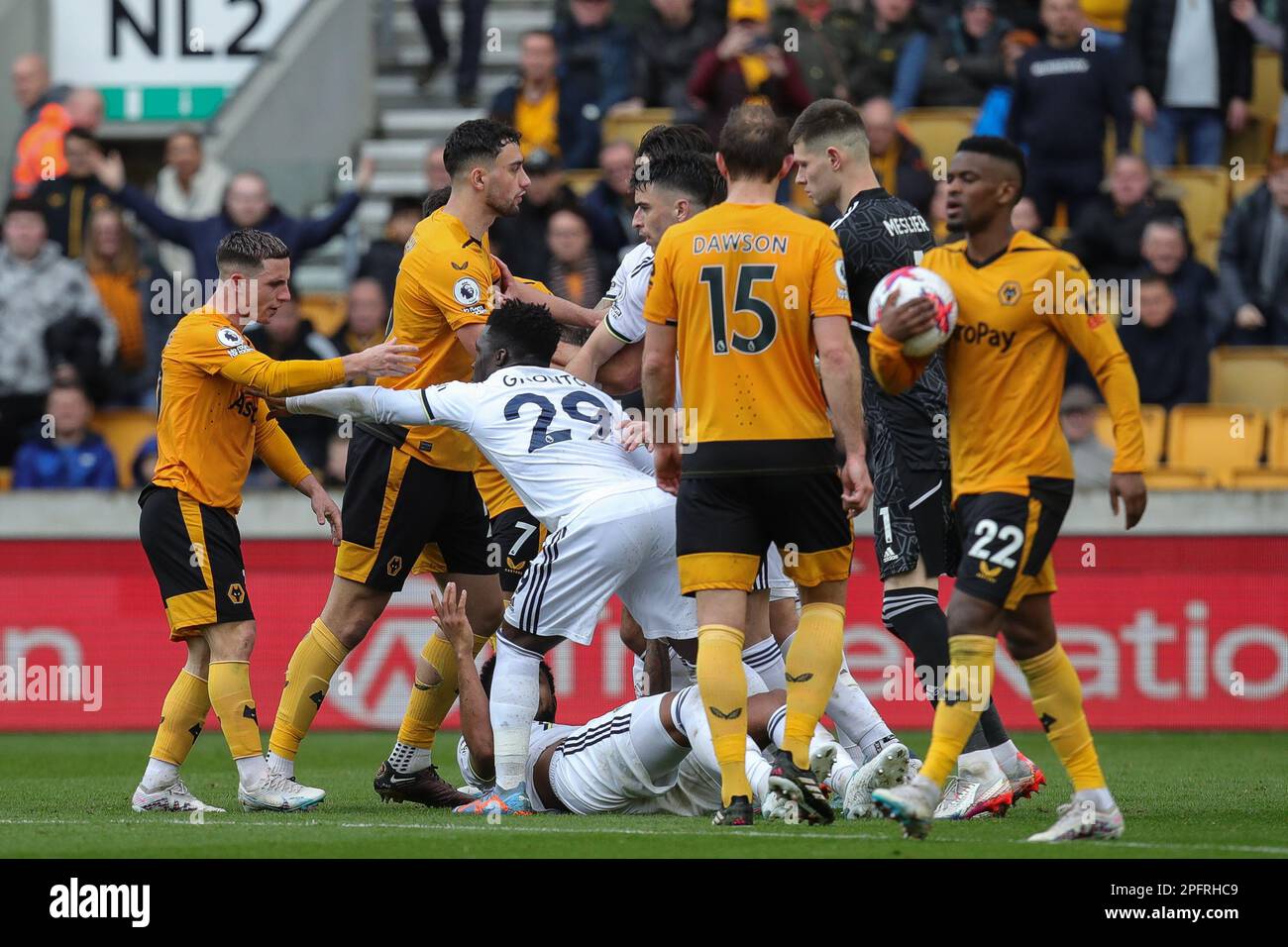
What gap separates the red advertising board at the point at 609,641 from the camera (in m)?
12.4

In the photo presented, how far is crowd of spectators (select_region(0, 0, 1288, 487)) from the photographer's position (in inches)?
557

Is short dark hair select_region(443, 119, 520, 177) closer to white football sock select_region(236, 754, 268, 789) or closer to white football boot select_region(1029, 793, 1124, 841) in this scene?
white football sock select_region(236, 754, 268, 789)

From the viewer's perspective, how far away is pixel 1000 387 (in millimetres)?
6652

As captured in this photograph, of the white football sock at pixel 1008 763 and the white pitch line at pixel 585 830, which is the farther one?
the white football sock at pixel 1008 763

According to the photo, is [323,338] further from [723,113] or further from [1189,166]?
[1189,166]

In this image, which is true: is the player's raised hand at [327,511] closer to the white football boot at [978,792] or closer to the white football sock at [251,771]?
the white football sock at [251,771]

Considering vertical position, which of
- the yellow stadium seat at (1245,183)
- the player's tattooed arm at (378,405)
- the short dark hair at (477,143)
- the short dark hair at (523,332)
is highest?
the short dark hair at (477,143)

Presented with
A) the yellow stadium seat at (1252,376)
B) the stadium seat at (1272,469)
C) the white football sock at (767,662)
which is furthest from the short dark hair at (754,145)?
the yellow stadium seat at (1252,376)

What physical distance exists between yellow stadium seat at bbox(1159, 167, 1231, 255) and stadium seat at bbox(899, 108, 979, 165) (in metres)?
1.59

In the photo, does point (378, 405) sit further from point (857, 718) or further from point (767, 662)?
point (857, 718)

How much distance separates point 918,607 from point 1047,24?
A: 320 inches

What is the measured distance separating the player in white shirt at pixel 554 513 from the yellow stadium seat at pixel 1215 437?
22.2ft

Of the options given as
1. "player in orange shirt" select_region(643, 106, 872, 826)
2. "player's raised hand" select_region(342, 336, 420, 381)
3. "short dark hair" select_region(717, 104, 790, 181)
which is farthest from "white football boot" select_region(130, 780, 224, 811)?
"short dark hair" select_region(717, 104, 790, 181)

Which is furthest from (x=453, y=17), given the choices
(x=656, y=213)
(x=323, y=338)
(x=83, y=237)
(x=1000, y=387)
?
(x=1000, y=387)
